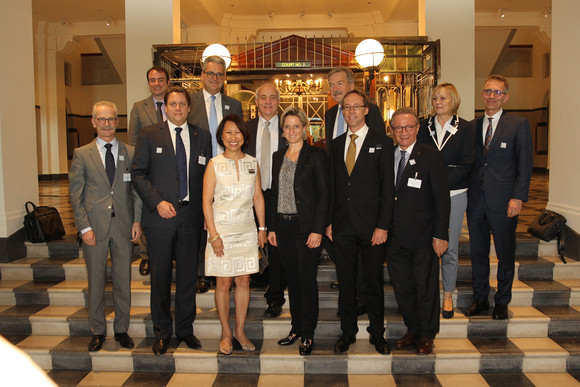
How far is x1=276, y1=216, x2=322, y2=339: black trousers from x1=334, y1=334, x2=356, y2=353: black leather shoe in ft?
0.70

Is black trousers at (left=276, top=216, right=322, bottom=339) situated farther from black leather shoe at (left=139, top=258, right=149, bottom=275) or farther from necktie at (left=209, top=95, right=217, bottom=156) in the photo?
black leather shoe at (left=139, top=258, right=149, bottom=275)

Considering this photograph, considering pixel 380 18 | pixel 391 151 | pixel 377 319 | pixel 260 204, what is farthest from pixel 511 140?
pixel 380 18

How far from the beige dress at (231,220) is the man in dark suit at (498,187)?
185 cm

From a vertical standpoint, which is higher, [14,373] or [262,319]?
[14,373]

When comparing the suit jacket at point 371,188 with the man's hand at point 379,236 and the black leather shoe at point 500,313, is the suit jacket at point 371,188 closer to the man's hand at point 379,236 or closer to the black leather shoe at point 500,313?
the man's hand at point 379,236

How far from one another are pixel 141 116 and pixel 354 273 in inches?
90.6

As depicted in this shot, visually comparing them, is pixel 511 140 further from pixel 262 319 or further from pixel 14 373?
pixel 14 373

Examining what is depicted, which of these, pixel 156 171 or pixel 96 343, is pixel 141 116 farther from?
pixel 96 343

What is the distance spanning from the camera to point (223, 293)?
10.6 feet

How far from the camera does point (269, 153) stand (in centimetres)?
367

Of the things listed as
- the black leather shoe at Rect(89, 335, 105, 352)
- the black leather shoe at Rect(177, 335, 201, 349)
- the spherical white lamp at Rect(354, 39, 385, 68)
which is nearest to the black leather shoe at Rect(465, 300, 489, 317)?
the black leather shoe at Rect(177, 335, 201, 349)

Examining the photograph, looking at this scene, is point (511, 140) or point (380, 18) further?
point (380, 18)

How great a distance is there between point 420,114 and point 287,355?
497 cm

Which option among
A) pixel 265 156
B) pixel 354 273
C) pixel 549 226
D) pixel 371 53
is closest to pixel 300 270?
pixel 354 273
